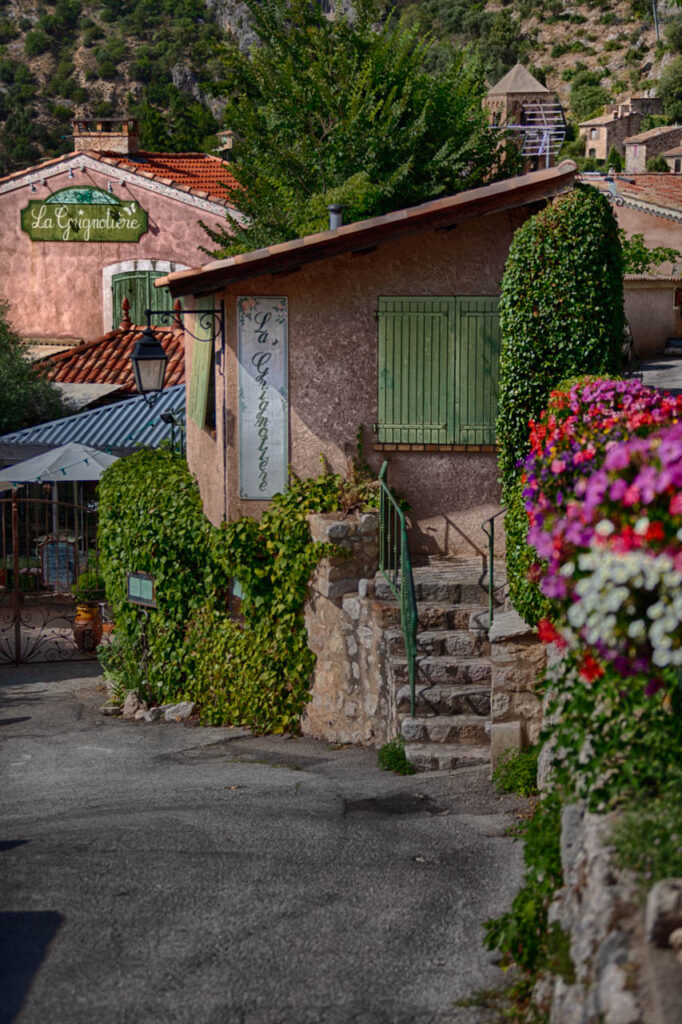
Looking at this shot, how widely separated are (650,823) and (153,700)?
9542mm

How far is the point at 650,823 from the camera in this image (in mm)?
4633

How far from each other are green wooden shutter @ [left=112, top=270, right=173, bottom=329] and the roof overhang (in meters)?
15.0

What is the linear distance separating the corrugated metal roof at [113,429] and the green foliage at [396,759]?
10.2 m

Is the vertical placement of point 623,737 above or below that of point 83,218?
below

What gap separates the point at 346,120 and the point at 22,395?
7803 mm

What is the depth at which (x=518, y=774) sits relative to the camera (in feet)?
28.5

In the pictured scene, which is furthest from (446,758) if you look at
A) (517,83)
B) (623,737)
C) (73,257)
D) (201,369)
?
(517,83)

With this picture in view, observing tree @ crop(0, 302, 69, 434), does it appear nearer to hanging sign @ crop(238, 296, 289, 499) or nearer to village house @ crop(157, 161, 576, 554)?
village house @ crop(157, 161, 576, 554)

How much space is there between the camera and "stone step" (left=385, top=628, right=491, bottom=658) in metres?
10.3

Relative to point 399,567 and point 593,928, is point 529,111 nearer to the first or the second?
point 399,567

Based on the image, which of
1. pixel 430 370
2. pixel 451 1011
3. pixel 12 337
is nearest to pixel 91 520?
pixel 12 337

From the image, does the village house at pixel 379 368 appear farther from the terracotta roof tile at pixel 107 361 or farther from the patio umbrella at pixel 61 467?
the terracotta roof tile at pixel 107 361

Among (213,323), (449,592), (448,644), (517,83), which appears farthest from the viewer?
(517,83)

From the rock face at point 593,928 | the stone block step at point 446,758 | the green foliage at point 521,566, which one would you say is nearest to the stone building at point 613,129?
the green foliage at point 521,566
